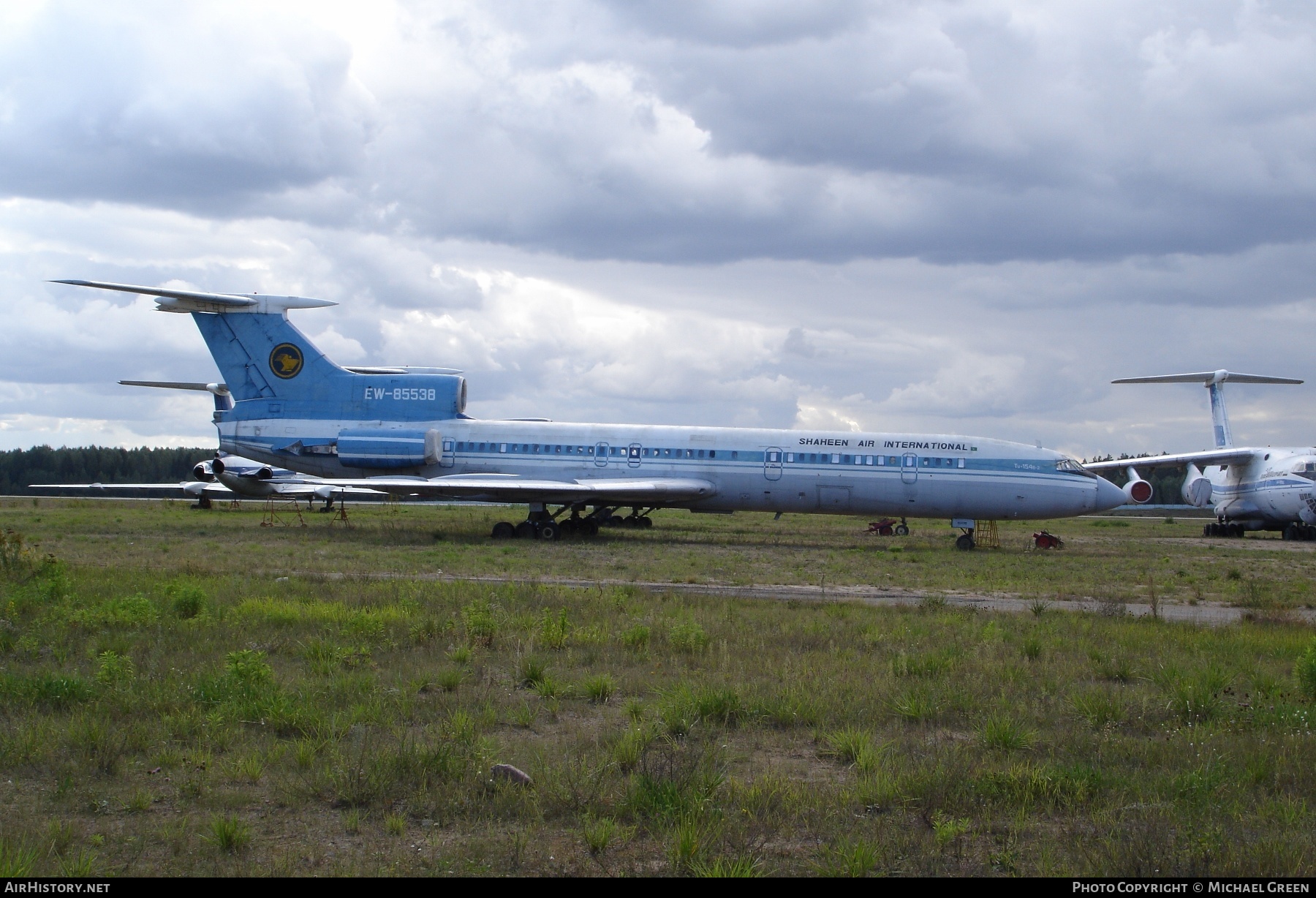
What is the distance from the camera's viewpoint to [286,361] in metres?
31.9

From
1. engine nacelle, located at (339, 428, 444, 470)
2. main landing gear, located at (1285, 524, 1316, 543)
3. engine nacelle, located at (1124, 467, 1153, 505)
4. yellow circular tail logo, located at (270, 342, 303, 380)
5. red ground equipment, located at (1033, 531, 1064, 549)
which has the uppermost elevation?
yellow circular tail logo, located at (270, 342, 303, 380)

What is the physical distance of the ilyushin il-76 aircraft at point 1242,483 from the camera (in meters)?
39.7

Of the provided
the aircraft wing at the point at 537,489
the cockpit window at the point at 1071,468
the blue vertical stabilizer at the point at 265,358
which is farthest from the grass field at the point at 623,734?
the blue vertical stabilizer at the point at 265,358

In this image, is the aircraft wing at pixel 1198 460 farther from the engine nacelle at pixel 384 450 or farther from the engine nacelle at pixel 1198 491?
the engine nacelle at pixel 384 450

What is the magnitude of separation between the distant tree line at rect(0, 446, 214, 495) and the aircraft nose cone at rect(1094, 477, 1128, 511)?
343 ft

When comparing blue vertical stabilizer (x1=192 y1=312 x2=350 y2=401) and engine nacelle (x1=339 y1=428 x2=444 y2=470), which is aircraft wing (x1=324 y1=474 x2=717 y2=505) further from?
blue vertical stabilizer (x1=192 y1=312 x2=350 y2=401)

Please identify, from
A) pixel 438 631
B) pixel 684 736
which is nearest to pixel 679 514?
pixel 438 631

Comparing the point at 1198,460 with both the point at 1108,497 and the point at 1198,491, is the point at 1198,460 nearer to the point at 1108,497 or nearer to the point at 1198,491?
the point at 1198,491

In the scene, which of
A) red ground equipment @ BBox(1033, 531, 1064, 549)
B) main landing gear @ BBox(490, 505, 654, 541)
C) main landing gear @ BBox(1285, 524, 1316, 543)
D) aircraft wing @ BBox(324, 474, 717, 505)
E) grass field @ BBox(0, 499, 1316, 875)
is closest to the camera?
grass field @ BBox(0, 499, 1316, 875)

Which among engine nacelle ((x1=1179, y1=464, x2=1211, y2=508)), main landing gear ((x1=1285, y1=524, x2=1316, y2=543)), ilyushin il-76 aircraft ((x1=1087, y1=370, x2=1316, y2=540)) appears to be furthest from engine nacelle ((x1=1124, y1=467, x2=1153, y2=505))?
engine nacelle ((x1=1179, y1=464, x2=1211, y2=508))

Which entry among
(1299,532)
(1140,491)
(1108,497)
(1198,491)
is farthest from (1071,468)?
(1198,491)

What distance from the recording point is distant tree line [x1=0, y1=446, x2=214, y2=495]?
114 meters
